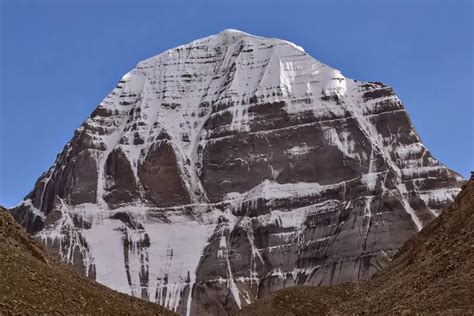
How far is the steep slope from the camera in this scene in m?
57.3

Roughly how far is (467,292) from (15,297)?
2197 cm

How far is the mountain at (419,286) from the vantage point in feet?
201

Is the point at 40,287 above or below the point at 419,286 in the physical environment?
below

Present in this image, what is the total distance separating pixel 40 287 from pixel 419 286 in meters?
21.1

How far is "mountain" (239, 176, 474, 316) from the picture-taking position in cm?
6122

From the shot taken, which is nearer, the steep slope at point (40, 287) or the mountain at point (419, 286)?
the steep slope at point (40, 287)

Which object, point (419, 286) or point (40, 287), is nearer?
point (40, 287)

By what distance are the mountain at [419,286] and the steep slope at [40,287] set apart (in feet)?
46.4

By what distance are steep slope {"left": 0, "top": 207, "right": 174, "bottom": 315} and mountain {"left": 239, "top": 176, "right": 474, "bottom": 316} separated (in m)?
14.1

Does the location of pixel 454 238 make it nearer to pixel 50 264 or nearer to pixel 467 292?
pixel 467 292

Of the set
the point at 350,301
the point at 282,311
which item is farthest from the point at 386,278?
the point at 282,311

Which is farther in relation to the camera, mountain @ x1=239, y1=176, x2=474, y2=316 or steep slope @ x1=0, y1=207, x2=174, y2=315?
mountain @ x1=239, y1=176, x2=474, y2=316

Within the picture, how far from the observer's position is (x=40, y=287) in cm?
6009

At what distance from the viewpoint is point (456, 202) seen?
7788cm
